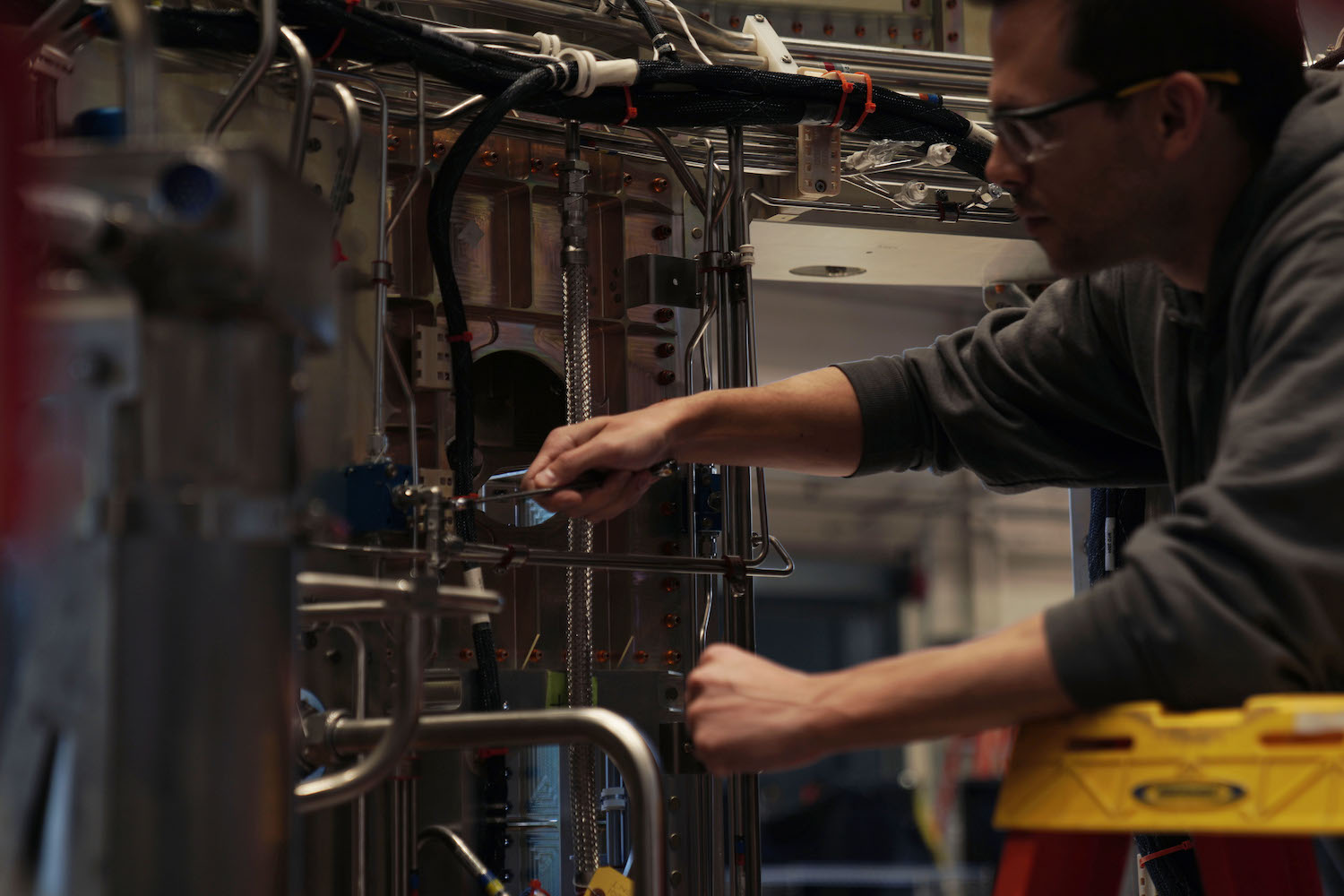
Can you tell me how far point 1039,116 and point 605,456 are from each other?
0.60 metres

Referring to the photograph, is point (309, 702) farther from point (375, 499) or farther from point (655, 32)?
point (655, 32)

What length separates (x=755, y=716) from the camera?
Result: 1.13 meters

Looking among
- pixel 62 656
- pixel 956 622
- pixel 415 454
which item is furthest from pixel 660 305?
pixel 956 622

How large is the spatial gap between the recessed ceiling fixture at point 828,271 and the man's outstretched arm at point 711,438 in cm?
139

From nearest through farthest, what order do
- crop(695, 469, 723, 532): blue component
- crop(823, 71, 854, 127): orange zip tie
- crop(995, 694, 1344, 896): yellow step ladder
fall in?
1. crop(995, 694, 1344, 896): yellow step ladder
2. crop(823, 71, 854, 127): orange zip tie
3. crop(695, 469, 723, 532): blue component

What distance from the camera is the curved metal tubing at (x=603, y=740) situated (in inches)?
44.8

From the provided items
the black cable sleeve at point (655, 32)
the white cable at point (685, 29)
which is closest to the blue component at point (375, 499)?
the black cable sleeve at point (655, 32)

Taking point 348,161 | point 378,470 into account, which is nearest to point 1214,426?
point 378,470

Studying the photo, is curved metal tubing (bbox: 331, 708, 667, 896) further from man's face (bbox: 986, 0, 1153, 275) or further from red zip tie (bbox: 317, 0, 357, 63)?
red zip tie (bbox: 317, 0, 357, 63)

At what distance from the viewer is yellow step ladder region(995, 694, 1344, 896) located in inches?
37.6

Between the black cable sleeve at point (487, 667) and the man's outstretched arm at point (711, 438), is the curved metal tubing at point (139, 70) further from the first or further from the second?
the black cable sleeve at point (487, 667)

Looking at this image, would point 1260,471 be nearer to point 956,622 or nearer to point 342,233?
point 342,233

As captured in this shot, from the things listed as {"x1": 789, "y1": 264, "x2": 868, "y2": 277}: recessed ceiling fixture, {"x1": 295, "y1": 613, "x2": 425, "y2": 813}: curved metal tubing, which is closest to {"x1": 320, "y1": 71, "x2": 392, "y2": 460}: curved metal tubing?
{"x1": 295, "y1": 613, "x2": 425, "y2": 813}: curved metal tubing

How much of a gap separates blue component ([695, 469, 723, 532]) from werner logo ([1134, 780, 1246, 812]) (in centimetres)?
151
